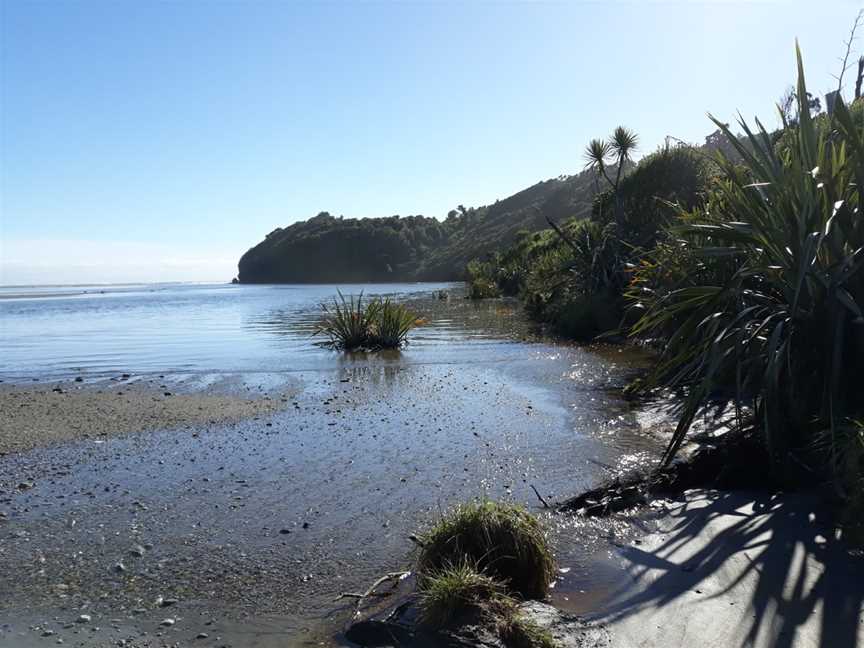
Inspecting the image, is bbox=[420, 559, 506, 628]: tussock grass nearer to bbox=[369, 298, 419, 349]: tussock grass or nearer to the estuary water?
the estuary water

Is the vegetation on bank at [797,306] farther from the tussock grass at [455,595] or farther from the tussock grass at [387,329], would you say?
the tussock grass at [387,329]

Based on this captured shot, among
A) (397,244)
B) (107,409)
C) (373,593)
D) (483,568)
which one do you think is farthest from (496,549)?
(397,244)

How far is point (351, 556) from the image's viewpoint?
4.73 metres

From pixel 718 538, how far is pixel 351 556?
2440mm

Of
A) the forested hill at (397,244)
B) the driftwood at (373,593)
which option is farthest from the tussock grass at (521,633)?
the forested hill at (397,244)

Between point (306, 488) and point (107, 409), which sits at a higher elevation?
point (107, 409)

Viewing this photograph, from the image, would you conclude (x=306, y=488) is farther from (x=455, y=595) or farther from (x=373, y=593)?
(x=455, y=595)

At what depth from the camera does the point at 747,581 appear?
387cm

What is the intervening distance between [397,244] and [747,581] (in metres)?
121

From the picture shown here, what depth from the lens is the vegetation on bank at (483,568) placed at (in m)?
3.48

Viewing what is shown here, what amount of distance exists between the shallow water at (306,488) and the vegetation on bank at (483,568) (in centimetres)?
29

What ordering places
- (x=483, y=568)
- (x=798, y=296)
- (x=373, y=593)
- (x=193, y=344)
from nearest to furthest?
(x=483, y=568) → (x=373, y=593) → (x=798, y=296) → (x=193, y=344)

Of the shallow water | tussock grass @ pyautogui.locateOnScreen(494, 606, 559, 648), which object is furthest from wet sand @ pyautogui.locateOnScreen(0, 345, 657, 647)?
tussock grass @ pyautogui.locateOnScreen(494, 606, 559, 648)

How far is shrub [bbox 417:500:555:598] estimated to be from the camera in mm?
3873
